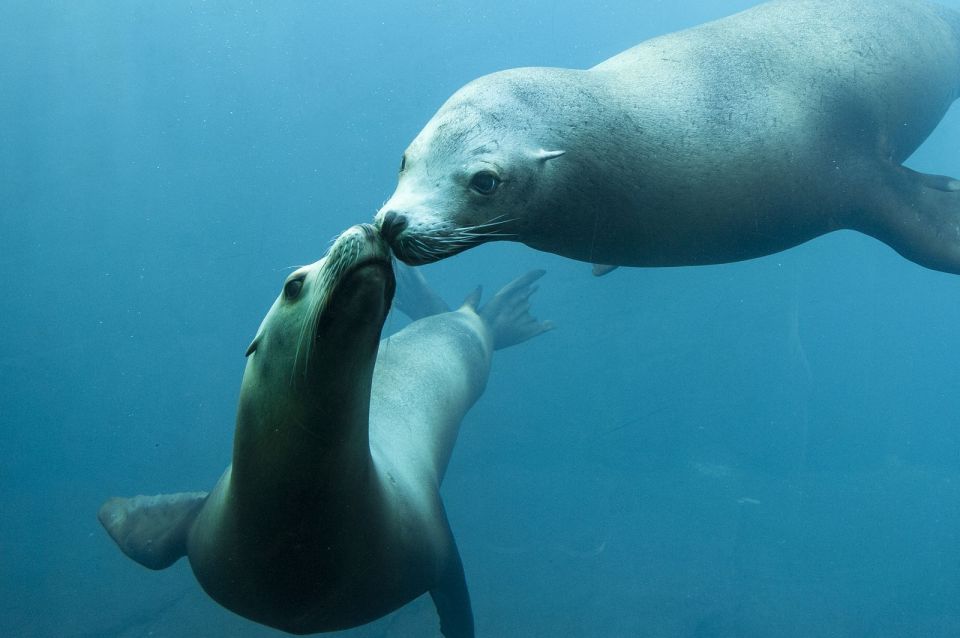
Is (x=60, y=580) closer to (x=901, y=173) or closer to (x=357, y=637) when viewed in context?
(x=357, y=637)

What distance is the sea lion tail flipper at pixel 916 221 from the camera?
3.67 meters

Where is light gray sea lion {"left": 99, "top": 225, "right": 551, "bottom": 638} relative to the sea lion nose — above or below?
below

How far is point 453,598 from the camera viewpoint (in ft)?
11.3

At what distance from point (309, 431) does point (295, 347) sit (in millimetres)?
238

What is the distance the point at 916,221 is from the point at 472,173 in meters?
2.84

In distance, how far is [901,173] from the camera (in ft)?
12.4

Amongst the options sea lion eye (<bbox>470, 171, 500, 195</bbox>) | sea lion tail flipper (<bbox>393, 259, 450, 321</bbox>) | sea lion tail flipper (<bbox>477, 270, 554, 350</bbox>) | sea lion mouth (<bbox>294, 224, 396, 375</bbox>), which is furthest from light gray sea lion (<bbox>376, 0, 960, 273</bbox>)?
sea lion tail flipper (<bbox>393, 259, 450, 321</bbox>)

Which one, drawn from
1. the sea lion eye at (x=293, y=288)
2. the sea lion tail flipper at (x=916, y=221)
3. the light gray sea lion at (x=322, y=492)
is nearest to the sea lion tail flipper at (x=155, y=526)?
the light gray sea lion at (x=322, y=492)

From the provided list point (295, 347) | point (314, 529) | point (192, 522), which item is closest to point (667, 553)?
point (192, 522)

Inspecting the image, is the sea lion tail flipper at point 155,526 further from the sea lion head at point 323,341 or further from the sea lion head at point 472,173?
the sea lion head at point 472,173

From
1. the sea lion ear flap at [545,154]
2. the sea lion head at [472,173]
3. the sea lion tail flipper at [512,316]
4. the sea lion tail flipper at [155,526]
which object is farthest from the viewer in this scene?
the sea lion tail flipper at [512,316]

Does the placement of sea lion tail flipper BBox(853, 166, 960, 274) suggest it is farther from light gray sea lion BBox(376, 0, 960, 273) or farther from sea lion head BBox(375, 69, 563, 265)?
sea lion head BBox(375, 69, 563, 265)

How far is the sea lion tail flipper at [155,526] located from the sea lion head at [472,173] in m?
1.89

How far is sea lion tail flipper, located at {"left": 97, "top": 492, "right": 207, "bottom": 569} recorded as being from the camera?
3.11m
